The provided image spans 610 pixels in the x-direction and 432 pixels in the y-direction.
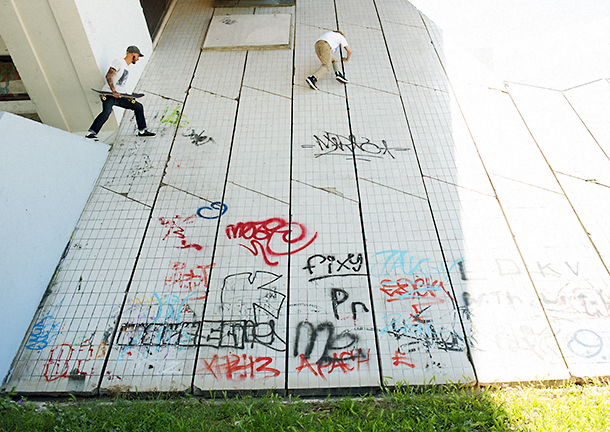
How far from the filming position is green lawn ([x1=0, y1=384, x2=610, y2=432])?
296 cm

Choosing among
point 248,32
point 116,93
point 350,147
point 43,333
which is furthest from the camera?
point 248,32

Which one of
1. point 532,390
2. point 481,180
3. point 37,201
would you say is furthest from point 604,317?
point 37,201

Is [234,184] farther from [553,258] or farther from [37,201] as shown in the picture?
[553,258]

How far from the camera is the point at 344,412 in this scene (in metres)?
3.10

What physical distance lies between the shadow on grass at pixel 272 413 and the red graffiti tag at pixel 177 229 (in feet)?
4.61

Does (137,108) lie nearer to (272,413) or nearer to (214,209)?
(214,209)

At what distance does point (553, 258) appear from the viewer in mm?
3959

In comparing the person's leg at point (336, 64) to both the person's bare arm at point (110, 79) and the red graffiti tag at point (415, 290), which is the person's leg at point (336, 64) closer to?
the person's bare arm at point (110, 79)

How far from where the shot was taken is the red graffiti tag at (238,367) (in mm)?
3285

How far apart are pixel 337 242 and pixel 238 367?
147 centimetres

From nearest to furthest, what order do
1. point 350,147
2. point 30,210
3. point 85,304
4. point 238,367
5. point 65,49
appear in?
1. point 238,367
2. point 85,304
3. point 30,210
4. point 65,49
5. point 350,147

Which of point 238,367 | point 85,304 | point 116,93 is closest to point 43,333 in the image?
point 85,304

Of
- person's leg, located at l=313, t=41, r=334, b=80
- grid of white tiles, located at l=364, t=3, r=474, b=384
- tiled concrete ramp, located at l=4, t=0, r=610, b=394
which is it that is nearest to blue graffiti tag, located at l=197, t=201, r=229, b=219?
tiled concrete ramp, located at l=4, t=0, r=610, b=394

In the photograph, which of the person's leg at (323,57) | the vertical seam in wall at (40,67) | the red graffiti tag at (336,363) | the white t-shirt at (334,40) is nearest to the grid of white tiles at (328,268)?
the red graffiti tag at (336,363)
